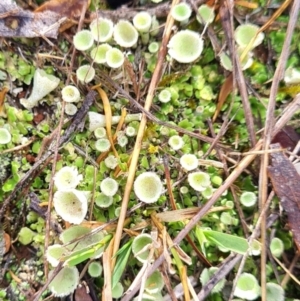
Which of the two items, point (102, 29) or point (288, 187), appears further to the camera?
point (102, 29)

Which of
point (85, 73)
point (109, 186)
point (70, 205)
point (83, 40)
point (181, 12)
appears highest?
point (181, 12)

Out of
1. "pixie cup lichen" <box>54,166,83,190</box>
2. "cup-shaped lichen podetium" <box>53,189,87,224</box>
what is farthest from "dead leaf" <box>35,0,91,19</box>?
"cup-shaped lichen podetium" <box>53,189,87,224</box>

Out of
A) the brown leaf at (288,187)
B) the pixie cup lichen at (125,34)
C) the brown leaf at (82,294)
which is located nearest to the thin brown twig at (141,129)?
the pixie cup lichen at (125,34)

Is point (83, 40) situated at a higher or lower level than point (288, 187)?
higher

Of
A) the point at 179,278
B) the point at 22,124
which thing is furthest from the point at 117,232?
the point at 22,124

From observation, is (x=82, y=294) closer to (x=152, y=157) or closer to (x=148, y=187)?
(x=148, y=187)

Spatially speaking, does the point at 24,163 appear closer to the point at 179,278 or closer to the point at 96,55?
the point at 96,55

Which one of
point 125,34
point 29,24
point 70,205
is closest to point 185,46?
point 125,34
